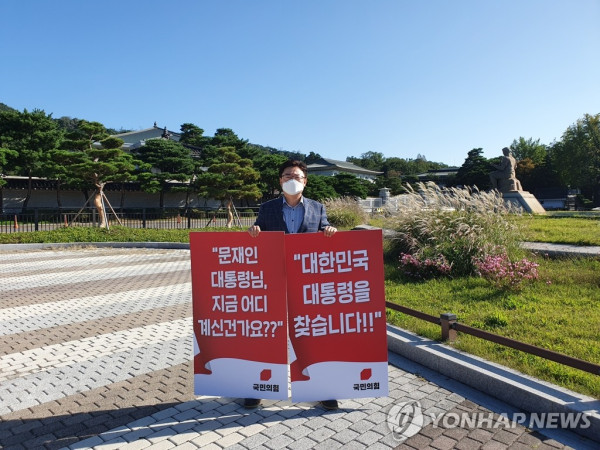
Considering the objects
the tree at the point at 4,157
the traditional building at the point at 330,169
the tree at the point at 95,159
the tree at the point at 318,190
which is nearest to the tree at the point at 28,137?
the tree at the point at 4,157

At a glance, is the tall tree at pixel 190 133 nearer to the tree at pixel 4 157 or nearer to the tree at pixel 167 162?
the tree at pixel 167 162

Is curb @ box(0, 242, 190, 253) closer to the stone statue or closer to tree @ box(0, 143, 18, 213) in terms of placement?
tree @ box(0, 143, 18, 213)

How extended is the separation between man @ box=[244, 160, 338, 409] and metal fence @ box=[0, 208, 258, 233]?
56.6ft

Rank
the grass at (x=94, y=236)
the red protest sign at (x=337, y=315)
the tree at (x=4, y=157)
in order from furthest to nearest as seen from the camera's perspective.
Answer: the tree at (x=4, y=157)
the grass at (x=94, y=236)
the red protest sign at (x=337, y=315)

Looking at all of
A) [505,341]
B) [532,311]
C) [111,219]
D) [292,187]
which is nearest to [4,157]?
[111,219]

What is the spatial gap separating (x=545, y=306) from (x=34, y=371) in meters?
5.91

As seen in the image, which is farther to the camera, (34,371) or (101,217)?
(101,217)

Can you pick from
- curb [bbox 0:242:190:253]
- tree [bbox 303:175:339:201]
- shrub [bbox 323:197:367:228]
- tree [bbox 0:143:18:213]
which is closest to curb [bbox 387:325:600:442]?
curb [bbox 0:242:190:253]

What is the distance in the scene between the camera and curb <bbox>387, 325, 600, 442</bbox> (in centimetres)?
283

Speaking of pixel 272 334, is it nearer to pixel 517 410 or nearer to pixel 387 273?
pixel 517 410

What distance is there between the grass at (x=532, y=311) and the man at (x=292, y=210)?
2.00 meters

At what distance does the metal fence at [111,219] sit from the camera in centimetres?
1823

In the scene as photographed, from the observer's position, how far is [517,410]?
3.13 m

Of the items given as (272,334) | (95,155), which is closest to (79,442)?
(272,334)
